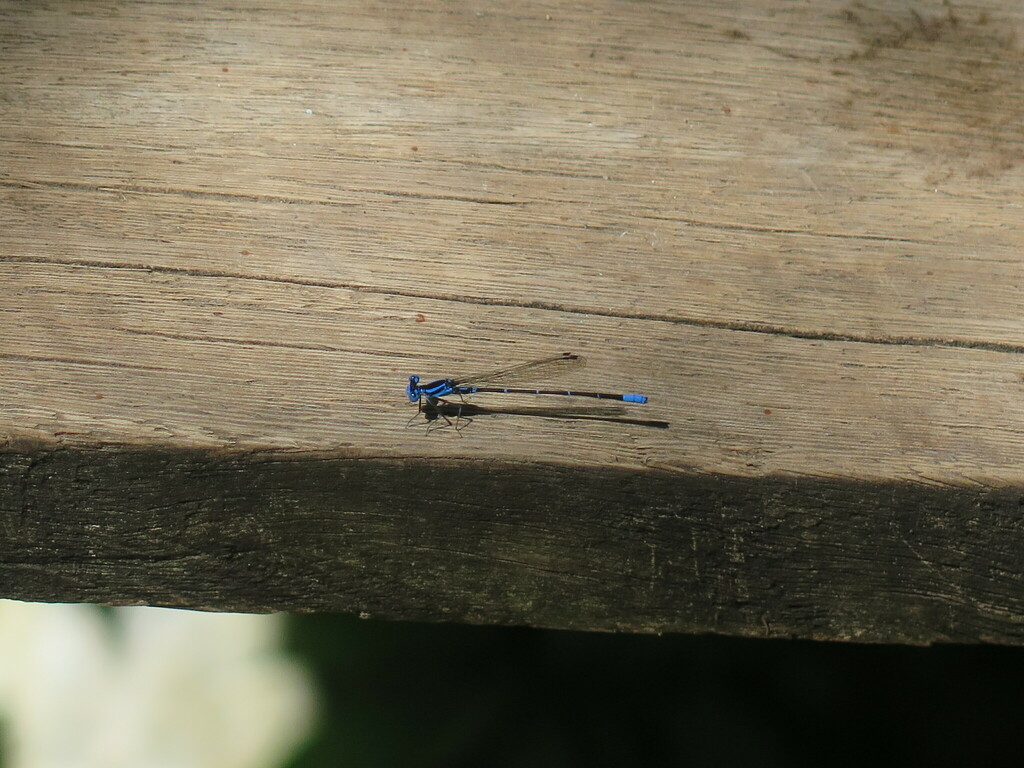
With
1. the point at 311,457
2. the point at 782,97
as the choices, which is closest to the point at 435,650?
the point at 311,457

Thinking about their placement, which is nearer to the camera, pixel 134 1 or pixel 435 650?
pixel 134 1

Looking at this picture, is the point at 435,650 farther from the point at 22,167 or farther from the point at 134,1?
the point at 134,1

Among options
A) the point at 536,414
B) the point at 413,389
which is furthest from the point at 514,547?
the point at 413,389

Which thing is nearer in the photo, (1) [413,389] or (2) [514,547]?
(2) [514,547]

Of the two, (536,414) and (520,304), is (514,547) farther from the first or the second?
(520,304)

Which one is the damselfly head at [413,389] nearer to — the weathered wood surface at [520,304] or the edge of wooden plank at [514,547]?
the weathered wood surface at [520,304]

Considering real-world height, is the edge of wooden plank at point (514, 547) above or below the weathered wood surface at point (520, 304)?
below

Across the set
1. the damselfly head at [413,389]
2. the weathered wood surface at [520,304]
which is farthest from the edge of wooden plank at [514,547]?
the damselfly head at [413,389]

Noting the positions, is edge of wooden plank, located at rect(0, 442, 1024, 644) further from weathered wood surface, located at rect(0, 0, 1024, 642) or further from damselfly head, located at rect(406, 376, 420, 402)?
damselfly head, located at rect(406, 376, 420, 402)
